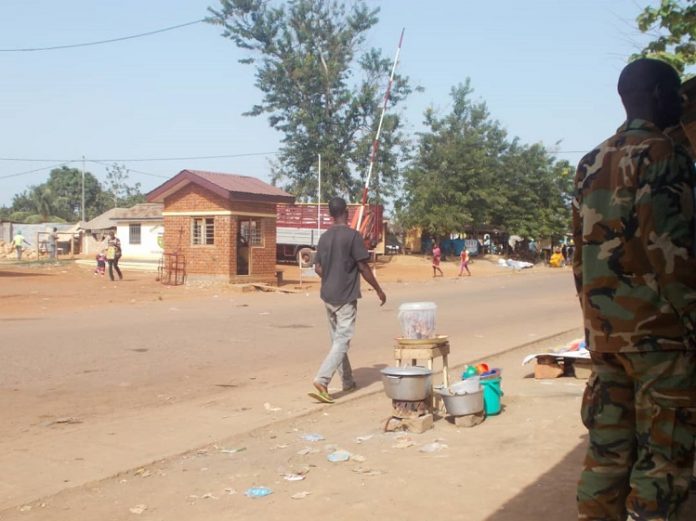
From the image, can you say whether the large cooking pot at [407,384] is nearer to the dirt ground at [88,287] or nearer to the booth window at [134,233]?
the dirt ground at [88,287]

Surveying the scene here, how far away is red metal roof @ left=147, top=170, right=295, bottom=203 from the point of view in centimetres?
2492

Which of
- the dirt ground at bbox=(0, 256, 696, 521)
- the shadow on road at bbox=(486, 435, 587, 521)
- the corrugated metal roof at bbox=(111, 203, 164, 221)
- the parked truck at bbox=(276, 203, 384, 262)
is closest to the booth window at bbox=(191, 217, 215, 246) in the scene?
the parked truck at bbox=(276, 203, 384, 262)

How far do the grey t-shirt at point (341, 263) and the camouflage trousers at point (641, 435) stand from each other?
4659 millimetres

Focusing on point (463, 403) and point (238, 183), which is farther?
point (238, 183)

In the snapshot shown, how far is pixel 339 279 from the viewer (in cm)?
757

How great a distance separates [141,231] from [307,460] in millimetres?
39897

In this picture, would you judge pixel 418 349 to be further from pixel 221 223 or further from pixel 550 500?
pixel 221 223

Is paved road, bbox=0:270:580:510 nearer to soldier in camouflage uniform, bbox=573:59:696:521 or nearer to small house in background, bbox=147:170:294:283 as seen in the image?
soldier in camouflage uniform, bbox=573:59:696:521

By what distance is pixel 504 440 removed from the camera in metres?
5.69

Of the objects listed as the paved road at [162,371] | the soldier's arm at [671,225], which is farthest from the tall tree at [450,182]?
the soldier's arm at [671,225]

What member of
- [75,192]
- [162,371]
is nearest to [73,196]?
[75,192]

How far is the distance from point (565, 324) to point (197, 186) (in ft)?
48.7

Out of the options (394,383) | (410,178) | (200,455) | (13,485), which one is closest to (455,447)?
(394,383)

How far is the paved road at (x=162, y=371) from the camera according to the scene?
19.6ft
